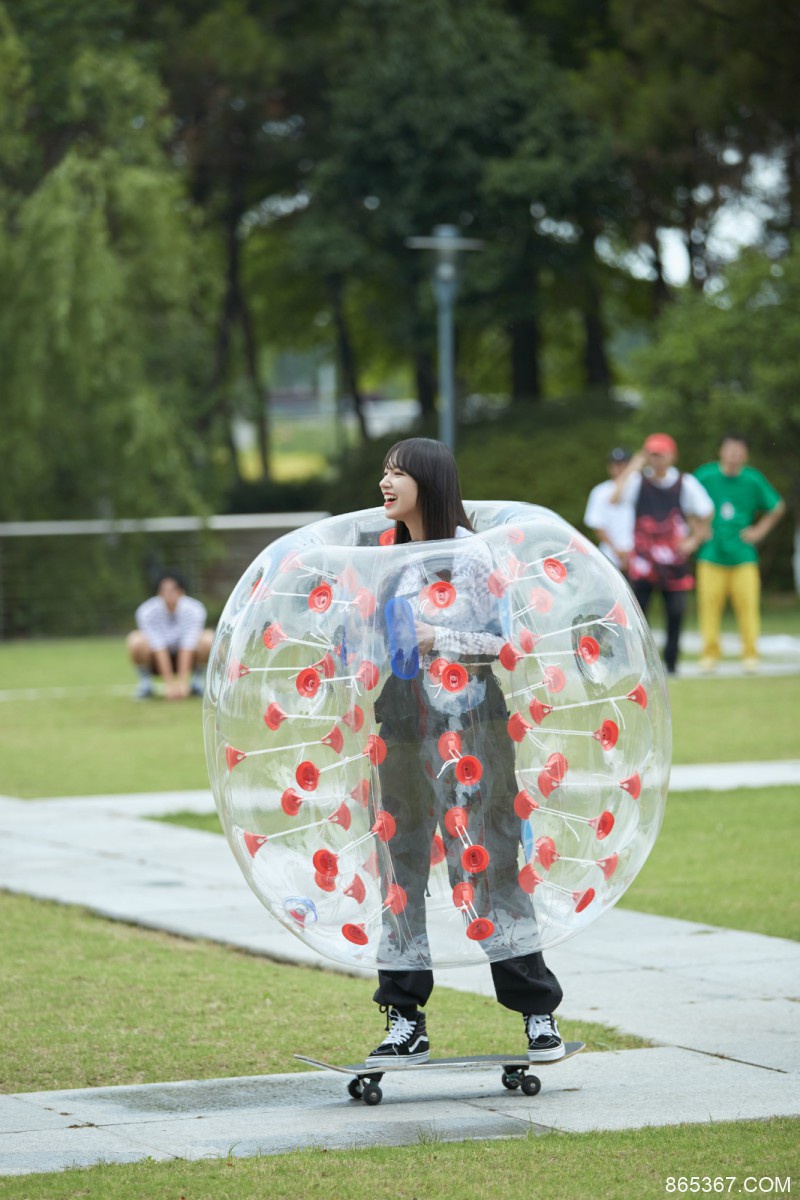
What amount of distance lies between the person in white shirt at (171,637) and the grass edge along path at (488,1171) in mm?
13105

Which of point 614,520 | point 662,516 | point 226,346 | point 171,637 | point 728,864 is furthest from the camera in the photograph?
point 226,346

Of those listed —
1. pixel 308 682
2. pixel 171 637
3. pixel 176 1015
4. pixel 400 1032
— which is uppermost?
pixel 308 682

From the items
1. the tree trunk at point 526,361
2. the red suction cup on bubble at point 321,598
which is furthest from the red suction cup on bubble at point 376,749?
the tree trunk at point 526,361

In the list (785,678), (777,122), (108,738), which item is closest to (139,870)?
(108,738)

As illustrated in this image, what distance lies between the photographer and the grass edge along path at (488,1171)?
4.38m

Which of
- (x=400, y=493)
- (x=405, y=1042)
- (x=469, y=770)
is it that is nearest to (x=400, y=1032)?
(x=405, y=1042)

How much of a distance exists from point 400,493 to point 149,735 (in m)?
10.3

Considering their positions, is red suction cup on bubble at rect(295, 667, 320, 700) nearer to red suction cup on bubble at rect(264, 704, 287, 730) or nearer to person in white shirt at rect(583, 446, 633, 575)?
red suction cup on bubble at rect(264, 704, 287, 730)

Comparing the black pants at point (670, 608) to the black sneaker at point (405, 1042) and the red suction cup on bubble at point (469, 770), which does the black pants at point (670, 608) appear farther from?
the red suction cup on bubble at point (469, 770)

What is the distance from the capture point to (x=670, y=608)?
17.7m

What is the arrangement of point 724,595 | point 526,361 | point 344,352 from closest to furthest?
point 724,595
point 526,361
point 344,352

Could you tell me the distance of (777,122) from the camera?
31938mm

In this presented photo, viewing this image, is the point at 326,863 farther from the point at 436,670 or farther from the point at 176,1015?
the point at 176,1015

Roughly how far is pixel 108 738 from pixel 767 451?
15787mm
